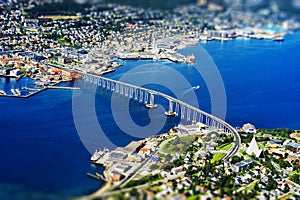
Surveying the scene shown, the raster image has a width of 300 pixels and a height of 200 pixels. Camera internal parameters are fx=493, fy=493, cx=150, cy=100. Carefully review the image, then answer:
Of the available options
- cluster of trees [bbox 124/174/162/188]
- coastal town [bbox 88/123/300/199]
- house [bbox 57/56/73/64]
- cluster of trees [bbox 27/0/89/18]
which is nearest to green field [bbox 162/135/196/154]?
coastal town [bbox 88/123/300/199]

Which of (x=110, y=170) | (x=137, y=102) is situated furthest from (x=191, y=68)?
(x=110, y=170)

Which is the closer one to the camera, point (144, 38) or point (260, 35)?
point (144, 38)

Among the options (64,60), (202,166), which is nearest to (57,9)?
(64,60)

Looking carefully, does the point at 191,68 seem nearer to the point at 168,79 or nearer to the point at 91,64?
the point at 168,79

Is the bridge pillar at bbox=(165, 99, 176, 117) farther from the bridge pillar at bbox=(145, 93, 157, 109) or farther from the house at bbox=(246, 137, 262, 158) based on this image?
the house at bbox=(246, 137, 262, 158)

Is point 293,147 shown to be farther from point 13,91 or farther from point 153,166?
point 13,91

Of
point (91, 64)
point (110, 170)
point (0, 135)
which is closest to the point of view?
point (110, 170)

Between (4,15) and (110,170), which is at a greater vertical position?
(4,15)
